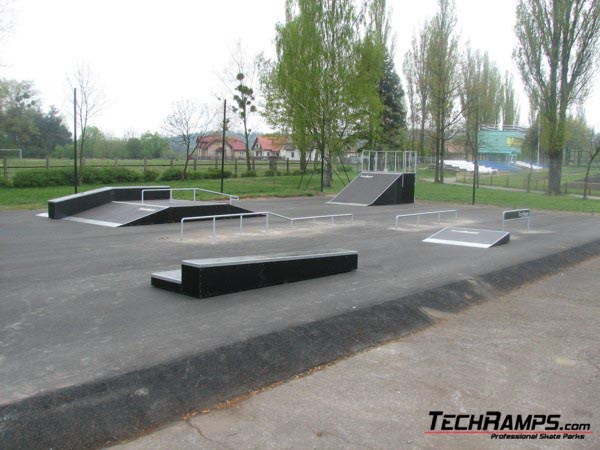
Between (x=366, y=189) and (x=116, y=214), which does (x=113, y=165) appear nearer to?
(x=366, y=189)

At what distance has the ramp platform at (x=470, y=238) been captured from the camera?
12.5m

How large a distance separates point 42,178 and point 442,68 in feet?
91.4

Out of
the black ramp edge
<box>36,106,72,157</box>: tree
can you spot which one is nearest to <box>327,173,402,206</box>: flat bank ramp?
the black ramp edge

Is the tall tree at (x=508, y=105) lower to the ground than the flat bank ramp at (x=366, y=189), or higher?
higher

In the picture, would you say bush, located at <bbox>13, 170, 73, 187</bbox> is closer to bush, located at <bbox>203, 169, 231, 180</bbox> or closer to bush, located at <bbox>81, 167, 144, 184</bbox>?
bush, located at <bbox>81, 167, 144, 184</bbox>

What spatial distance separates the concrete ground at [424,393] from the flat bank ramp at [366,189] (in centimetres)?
1705

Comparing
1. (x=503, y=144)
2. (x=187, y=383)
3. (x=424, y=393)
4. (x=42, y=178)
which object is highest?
(x=503, y=144)

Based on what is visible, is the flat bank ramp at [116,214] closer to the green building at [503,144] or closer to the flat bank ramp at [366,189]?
the flat bank ramp at [366,189]

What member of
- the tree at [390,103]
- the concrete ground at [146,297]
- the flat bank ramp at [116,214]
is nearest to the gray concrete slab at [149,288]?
the concrete ground at [146,297]

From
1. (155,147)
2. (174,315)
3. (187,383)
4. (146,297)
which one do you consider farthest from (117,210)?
(155,147)

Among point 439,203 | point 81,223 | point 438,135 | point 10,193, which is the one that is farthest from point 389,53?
point 81,223

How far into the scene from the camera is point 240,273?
7.27 m

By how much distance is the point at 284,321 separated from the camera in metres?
5.96

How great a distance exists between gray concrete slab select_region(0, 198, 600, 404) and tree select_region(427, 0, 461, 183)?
2636cm
